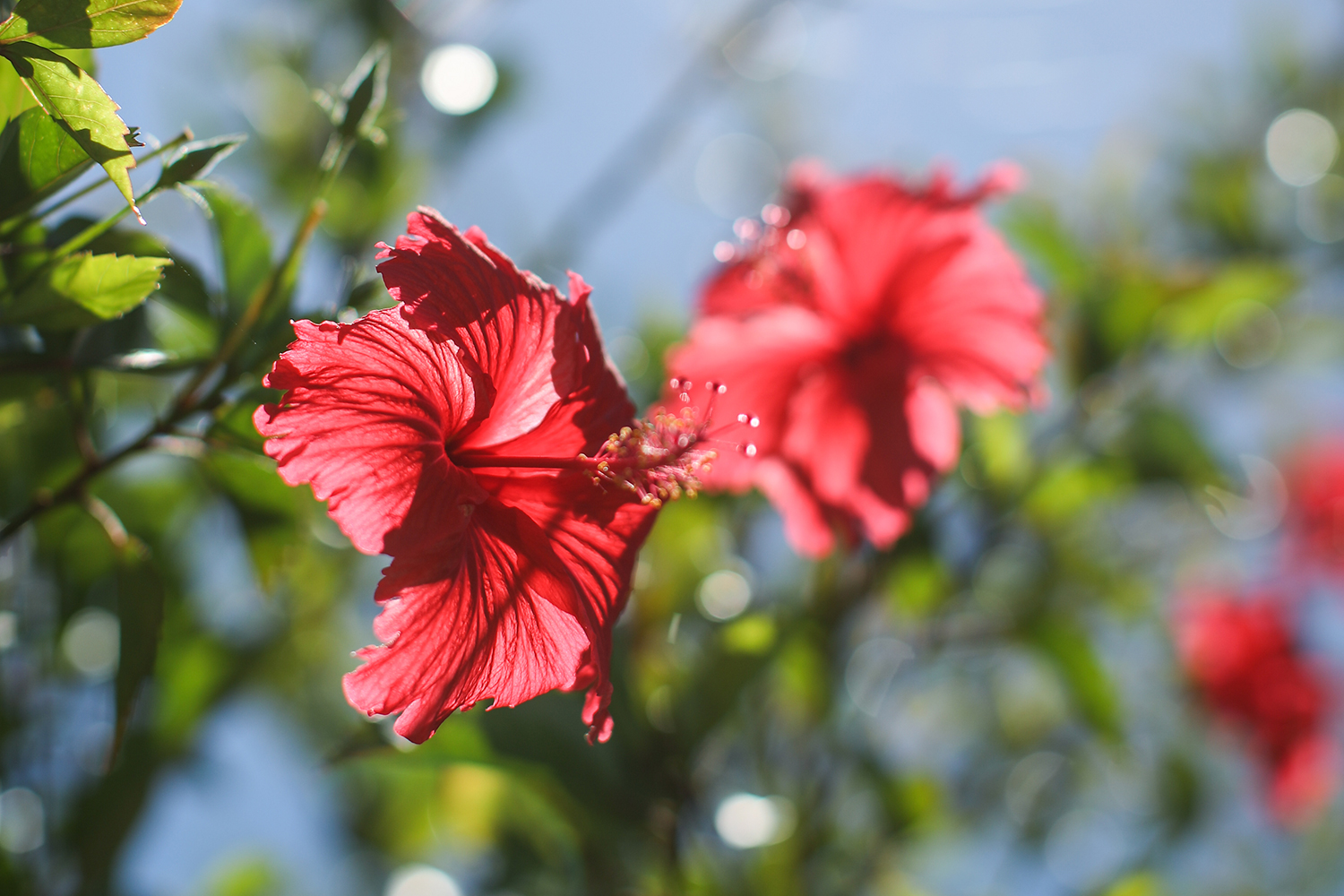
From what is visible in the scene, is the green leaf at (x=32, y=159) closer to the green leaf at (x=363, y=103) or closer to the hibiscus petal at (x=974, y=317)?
the green leaf at (x=363, y=103)

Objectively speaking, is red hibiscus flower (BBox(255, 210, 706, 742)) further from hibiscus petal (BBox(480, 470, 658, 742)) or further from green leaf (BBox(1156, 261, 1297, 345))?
green leaf (BBox(1156, 261, 1297, 345))

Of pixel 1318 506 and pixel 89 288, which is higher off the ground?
pixel 1318 506

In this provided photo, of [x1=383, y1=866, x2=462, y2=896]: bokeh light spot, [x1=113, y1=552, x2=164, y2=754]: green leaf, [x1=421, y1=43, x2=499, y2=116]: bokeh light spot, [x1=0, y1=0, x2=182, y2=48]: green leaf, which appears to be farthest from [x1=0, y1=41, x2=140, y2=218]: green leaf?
[x1=383, y1=866, x2=462, y2=896]: bokeh light spot

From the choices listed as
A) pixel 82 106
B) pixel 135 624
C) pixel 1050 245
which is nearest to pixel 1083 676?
pixel 1050 245

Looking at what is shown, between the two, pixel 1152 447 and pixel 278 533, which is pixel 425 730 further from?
pixel 1152 447

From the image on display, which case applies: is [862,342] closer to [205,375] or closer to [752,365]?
[752,365]
